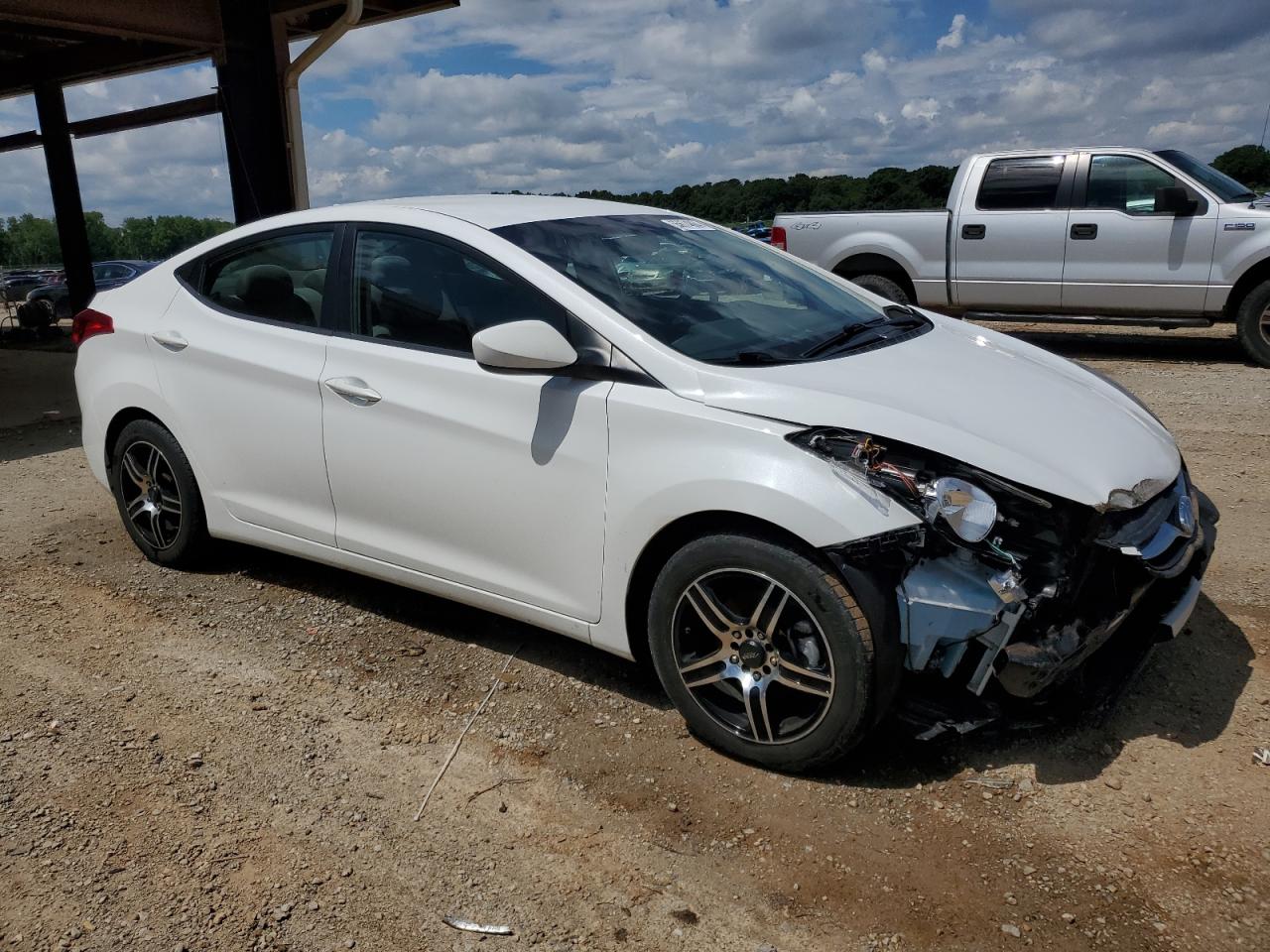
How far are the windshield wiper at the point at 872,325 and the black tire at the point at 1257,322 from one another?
653 centimetres

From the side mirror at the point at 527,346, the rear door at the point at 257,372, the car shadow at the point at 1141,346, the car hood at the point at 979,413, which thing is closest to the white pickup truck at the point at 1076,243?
the car shadow at the point at 1141,346

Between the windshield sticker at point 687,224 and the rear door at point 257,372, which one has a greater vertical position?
the windshield sticker at point 687,224

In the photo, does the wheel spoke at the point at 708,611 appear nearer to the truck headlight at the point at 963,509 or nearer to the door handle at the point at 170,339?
the truck headlight at the point at 963,509

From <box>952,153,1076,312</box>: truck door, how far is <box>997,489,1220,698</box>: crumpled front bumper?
7.30m

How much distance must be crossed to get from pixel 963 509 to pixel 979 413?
0.40m

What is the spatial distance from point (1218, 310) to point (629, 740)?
8.52 m

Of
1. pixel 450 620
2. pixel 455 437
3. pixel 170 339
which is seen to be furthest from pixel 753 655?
pixel 170 339

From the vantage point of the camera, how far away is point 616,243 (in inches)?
149

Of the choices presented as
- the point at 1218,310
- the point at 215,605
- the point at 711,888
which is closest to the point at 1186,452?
the point at 1218,310

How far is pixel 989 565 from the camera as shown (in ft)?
9.10

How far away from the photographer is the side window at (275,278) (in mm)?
4066

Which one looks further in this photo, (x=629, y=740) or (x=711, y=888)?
(x=629, y=740)

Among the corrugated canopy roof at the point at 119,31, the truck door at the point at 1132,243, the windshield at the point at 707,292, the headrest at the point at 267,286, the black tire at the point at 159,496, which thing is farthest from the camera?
the truck door at the point at 1132,243

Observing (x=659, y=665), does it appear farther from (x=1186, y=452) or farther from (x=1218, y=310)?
(x=1218, y=310)
